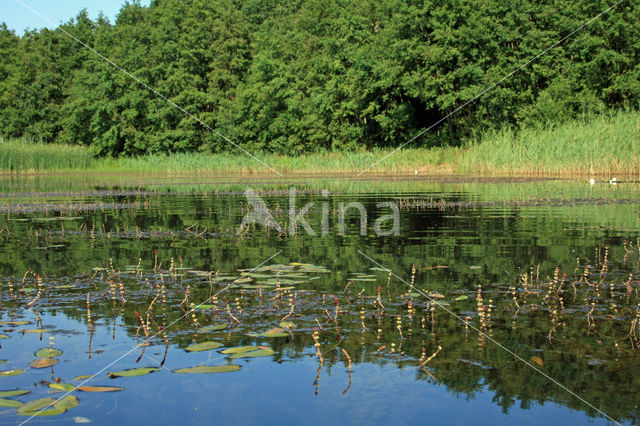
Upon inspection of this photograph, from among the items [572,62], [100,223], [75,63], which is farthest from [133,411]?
[75,63]

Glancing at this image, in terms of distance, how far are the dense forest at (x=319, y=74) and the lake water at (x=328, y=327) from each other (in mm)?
39791

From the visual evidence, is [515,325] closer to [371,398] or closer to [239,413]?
[371,398]

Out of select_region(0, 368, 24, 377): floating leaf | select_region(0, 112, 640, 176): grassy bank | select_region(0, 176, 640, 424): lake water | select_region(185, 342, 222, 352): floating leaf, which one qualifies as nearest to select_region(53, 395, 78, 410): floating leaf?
select_region(0, 176, 640, 424): lake water

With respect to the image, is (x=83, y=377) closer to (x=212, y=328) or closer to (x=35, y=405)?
(x=35, y=405)

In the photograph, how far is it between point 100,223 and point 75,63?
73.3 m

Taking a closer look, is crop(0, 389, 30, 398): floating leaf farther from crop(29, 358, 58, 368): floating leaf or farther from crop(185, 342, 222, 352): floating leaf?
crop(185, 342, 222, 352): floating leaf

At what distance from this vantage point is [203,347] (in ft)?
18.4

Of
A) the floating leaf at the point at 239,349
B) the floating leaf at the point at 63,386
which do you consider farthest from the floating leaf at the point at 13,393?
the floating leaf at the point at 239,349

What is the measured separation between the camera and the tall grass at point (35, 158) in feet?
158

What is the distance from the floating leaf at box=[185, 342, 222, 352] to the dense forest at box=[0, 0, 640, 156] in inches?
1784

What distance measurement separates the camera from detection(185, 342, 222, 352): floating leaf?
557 centimetres

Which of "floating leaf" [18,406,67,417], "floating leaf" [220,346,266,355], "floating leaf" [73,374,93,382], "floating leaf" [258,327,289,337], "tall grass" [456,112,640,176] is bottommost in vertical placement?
"floating leaf" [18,406,67,417]

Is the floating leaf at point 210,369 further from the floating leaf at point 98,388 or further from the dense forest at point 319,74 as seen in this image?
the dense forest at point 319,74

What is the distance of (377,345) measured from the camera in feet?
18.3
